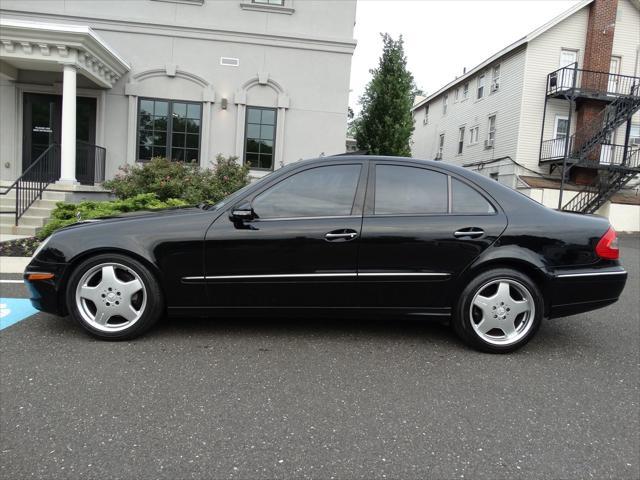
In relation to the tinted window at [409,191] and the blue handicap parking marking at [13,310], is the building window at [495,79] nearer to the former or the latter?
the tinted window at [409,191]

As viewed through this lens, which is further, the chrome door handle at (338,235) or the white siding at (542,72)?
the white siding at (542,72)

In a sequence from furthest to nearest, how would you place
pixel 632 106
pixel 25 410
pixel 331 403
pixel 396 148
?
pixel 632 106, pixel 396 148, pixel 331 403, pixel 25 410

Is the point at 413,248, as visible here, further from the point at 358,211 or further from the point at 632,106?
the point at 632,106

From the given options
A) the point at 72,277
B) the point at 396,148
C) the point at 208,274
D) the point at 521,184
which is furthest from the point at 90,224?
the point at 521,184

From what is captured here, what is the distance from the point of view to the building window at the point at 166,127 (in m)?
12.9

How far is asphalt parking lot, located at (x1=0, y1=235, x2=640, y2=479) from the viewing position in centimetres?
246

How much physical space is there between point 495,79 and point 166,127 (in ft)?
60.3

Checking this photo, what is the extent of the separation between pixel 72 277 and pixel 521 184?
21.1 metres

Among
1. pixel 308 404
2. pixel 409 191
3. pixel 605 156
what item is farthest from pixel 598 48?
pixel 308 404

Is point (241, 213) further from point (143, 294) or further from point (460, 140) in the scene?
point (460, 140)

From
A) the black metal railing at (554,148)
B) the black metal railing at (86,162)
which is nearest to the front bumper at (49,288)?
the black metal railing at (86,162)

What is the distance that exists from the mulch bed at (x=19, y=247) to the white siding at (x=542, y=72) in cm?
2002

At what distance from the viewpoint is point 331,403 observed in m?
3.06

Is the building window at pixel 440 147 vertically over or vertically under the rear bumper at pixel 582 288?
over
